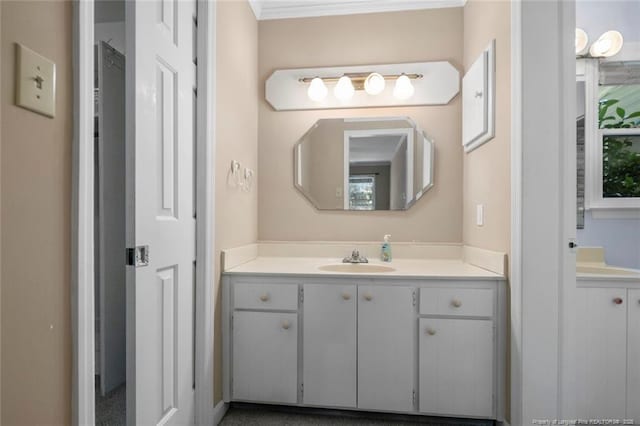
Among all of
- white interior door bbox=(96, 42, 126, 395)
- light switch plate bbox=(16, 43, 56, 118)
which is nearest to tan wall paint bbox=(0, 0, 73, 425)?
light switch plate bbox=(16, 43, 56, 118)

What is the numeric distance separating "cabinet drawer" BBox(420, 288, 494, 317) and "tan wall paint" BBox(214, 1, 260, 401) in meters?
1.09

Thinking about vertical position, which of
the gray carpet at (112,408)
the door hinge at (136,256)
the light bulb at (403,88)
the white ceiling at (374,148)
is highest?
the light bulb at (403,88)

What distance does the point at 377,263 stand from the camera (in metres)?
2.30

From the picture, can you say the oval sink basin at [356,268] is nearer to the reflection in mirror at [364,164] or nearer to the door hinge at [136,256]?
the reflection in mirror at [364,164]

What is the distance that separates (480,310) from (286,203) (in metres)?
1.42

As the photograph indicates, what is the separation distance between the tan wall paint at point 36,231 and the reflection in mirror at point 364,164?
1778 millimetres

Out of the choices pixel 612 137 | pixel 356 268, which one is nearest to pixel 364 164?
pixel 356 268

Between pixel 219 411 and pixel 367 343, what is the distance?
33.5 inches

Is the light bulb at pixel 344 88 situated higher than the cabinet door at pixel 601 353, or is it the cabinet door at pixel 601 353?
the light bulb at pixel 344 88

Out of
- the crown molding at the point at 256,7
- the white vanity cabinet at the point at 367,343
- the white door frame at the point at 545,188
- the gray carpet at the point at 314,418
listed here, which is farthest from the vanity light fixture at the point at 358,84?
the gray carpet at the point at 314,418

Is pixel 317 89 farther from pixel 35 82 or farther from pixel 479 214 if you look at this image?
pixel 35 82

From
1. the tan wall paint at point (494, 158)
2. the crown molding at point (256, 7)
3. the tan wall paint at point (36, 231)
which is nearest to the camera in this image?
the tan wall paint at point (36, 231)

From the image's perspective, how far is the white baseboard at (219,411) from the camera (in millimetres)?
1818

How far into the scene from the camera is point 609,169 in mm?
2270
